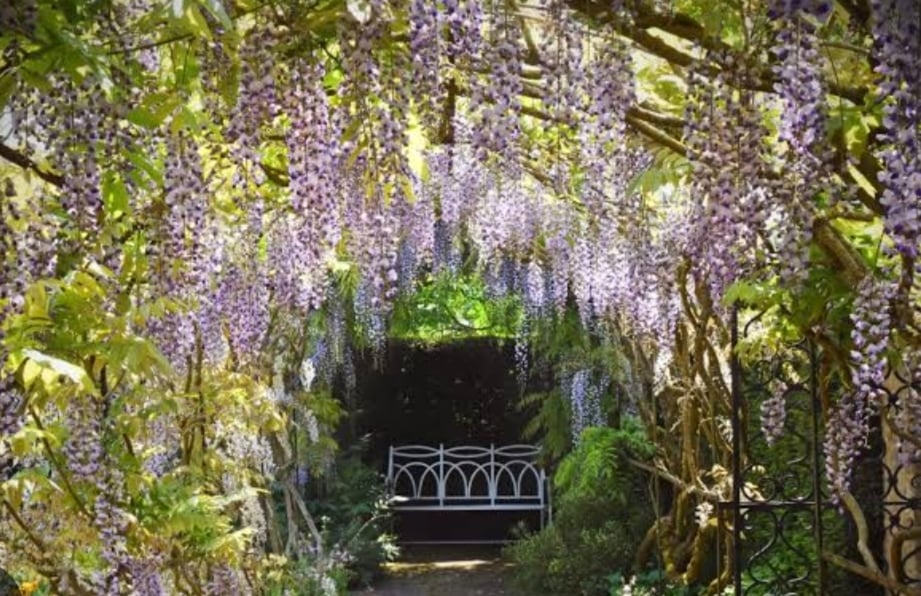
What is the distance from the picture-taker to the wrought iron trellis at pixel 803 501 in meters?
3.25

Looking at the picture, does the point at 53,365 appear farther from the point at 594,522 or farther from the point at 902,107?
the point at 594,522

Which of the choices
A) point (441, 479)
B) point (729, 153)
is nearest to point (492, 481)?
point (441, 479)

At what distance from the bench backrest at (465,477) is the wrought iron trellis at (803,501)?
3.29 m

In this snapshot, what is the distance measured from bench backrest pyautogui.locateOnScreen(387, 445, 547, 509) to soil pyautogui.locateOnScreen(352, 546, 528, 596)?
0.37 meters

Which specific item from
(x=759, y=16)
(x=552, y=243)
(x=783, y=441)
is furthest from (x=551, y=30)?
(x=552, y=243)

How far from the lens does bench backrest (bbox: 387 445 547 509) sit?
30.0 feet

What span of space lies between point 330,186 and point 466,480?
752 centimetres

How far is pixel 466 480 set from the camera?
387 inches

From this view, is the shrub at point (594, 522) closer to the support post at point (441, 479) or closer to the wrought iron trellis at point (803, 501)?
the wrought iron trellis at point (803, 501)

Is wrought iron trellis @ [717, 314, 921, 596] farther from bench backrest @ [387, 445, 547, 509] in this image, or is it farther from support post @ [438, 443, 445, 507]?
support post @ [438, 443, 445, 507]

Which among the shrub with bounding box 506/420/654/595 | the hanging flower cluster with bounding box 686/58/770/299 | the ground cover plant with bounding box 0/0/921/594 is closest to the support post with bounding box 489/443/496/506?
the shrub with bounding box 506/420/654/595

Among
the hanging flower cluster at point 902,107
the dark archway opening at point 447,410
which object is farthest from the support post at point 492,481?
the hanging flower cluster at point 902,107

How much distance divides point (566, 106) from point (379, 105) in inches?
24.0

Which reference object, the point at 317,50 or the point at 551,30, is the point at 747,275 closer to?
the point at 551,30
